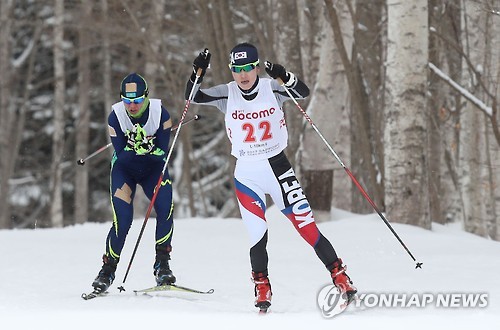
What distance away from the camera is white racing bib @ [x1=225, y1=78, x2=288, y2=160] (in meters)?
7.32

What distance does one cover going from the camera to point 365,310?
6977 mm

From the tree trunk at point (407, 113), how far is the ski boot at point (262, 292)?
420 cm

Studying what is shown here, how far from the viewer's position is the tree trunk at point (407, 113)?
11.0m

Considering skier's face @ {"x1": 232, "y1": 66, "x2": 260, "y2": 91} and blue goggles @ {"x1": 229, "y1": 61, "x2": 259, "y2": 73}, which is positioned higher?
blue goggles @ {"x1": 229, "y1": 61, "x2": 259, "y2": 73}

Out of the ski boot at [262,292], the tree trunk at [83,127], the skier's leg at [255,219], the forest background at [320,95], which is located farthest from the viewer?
the tree trunk at [83,127]

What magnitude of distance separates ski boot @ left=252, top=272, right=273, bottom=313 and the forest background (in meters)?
4.22

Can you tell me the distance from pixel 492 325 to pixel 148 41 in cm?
1345

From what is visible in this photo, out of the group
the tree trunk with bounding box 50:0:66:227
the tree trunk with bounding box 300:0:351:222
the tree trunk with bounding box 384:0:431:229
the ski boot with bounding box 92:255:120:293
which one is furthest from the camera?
the tree trunk with bounding box 50:0:66:227

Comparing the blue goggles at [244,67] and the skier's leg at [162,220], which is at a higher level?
the blue goggles at [244,67]

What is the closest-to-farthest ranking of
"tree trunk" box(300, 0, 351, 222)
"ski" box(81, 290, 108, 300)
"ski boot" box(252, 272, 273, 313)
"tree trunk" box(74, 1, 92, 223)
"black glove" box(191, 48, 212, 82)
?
"ski boot" box(252, 272, 273, 313) → "black glove" box(191, 48, 212, 82) → "ski" box(81, 290, 108, 300) → "tree trunk" box(300, 0, 351, 222) → "tree trunk" box(74, 1, 92, 223)

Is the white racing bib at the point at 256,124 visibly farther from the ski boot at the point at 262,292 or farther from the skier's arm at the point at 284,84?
the ski boot at the point at 262,292

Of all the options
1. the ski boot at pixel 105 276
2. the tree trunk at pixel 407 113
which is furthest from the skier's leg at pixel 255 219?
the tree trunk at pixel 407 113

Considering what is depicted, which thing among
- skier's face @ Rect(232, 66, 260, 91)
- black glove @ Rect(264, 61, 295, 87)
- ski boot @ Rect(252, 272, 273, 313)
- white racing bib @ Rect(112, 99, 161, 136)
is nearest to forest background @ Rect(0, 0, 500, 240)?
white racing bib @ Rect(112, 99, 161, 136)

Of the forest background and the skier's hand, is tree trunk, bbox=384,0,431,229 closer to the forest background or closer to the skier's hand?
the forest background
